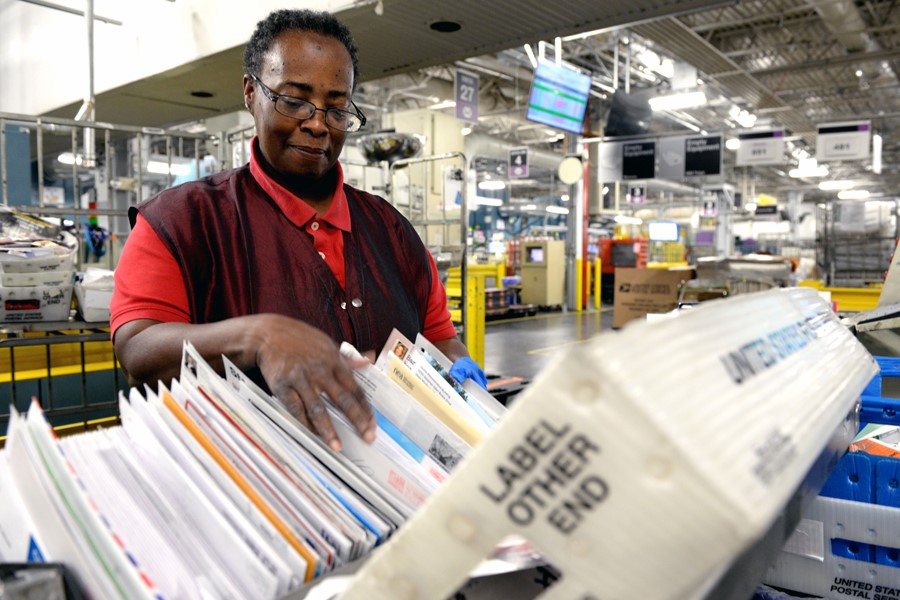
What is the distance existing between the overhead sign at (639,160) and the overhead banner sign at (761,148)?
153 cm

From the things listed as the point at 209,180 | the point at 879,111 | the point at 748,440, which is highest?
the point at 879,111

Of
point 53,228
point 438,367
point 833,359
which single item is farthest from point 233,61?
point 833,359

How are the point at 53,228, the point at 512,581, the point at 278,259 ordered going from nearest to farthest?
the point at 512,581 < the point at 278,259 < the point at 53,228

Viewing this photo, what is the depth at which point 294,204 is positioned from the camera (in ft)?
4.51

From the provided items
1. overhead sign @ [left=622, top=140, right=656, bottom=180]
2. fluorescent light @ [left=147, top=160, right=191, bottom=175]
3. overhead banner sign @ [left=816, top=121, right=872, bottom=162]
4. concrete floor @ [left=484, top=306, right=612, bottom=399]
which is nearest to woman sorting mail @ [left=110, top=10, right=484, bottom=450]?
concrete floor @ [left=484, top=306, right=612, bottom=399]

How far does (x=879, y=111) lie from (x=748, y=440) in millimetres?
17732

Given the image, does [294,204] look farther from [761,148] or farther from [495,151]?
[495,151]

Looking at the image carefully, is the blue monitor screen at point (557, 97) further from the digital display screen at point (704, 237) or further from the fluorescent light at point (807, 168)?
the digital display screen at point (704, 237)

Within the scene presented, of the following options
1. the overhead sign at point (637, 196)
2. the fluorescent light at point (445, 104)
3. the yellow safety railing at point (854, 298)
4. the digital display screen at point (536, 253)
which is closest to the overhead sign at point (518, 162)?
the digital display screen at point (536, 253)

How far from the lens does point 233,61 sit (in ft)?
15.4

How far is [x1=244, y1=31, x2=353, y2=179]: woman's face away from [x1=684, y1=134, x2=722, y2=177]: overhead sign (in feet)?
32.8

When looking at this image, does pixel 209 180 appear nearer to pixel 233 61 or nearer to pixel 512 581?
pixel 512 581

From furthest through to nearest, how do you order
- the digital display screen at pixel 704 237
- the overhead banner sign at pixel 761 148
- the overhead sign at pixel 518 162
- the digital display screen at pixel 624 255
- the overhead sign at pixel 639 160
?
the digital display screen at pixel 704 237, the digital display screen at pixel 624 255, the overhead sign at pixel 518 162, the overhead sign at pixel 639 160, the overhead banner sign at pixel 761 148

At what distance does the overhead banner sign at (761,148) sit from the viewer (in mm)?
10445
